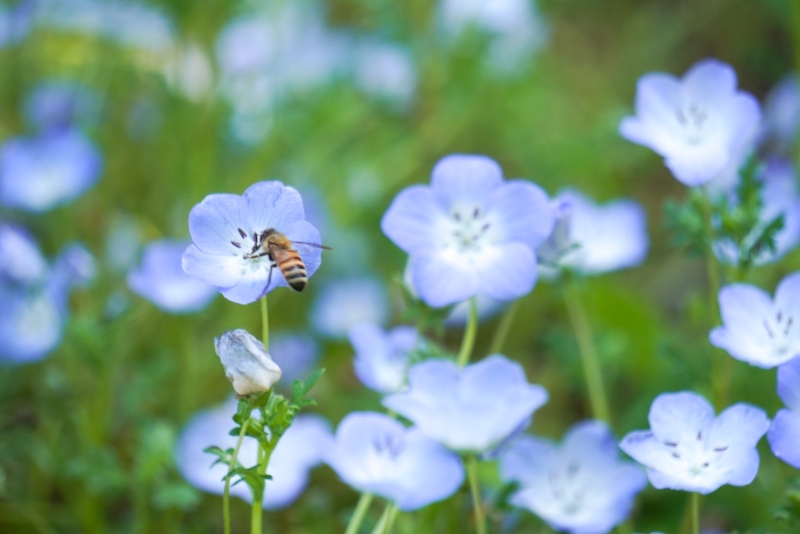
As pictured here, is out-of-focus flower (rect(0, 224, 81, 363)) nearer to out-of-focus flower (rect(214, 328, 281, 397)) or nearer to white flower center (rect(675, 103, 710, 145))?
out-of-focus flower (rect(214, 328, 281, 397))

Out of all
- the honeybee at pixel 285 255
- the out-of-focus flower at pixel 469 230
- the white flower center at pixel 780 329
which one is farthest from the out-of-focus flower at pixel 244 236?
the white flower center at pixel 780 329

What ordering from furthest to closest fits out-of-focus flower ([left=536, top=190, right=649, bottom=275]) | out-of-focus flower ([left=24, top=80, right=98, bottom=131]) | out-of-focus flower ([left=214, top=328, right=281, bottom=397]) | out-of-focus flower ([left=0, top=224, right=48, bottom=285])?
out-of-focus flower ([left=24, top=80, right=98, bottom=131]) < out-of-focus flower ([left=0, top=224, right=48, bottom=285]) < out-of-focus flower ([left=536, top=190, right=649, bottom=275]) < out-of-focus flower ([left=214, top=328, right=281, bottom=397])

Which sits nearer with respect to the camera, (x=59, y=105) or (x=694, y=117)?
(x=694, y=117)

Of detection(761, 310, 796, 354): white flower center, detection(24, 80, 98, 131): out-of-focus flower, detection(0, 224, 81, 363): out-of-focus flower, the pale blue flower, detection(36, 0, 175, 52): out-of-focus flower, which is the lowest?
detection(761, 310, 796, 354): white flower center

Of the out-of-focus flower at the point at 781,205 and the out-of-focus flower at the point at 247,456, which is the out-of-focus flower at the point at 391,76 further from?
the out-of-focus flower at the point at 247,456

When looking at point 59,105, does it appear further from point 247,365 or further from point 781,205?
point 781,205

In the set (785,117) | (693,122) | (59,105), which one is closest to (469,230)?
(693,122)

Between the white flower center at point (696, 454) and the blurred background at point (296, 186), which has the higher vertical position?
the blurred background at point (296, 186)

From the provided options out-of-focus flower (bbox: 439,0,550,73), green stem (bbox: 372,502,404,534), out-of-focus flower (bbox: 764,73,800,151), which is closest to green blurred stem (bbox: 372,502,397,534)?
green stem (bbox: 372,502,404,534)
